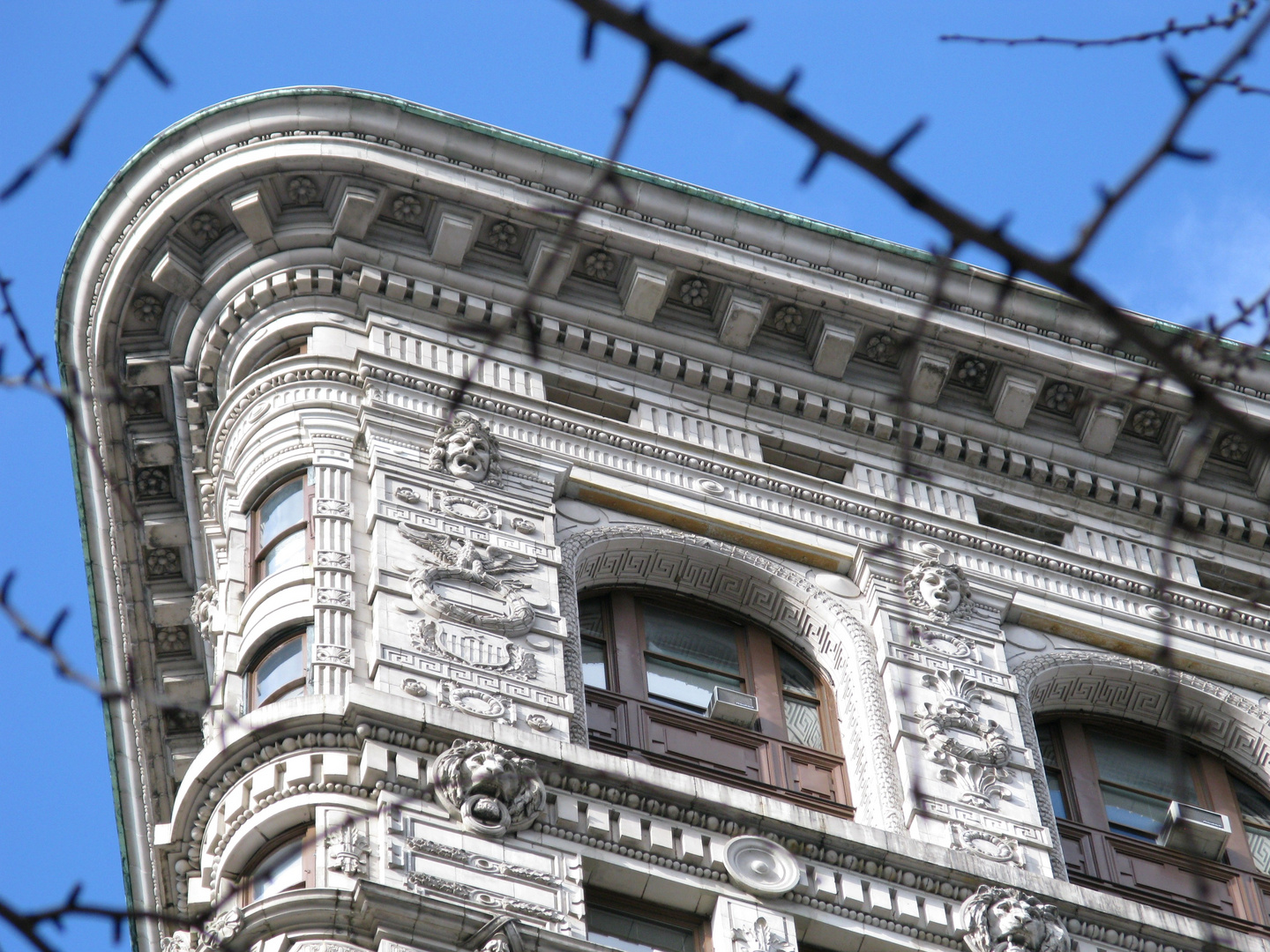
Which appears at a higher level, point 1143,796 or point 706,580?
point 706,580

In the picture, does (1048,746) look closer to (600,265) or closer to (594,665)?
(594,665)

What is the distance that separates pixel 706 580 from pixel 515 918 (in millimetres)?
6816

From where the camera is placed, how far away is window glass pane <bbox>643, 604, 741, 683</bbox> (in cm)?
2205

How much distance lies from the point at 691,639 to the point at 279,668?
14.1 feet

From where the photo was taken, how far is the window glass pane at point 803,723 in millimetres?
21453

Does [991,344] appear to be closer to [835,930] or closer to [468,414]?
[468,414]

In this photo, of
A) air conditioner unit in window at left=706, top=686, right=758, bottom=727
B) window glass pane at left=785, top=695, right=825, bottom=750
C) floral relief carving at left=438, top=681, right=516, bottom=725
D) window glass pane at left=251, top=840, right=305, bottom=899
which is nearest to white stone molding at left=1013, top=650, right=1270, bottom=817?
window glass pane at left=785, top=695, right=825, bottom=750

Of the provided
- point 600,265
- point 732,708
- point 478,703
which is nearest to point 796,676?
point 732,708

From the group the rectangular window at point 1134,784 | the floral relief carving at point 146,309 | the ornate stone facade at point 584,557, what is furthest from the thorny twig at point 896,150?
the floral relief carving at point 146,309

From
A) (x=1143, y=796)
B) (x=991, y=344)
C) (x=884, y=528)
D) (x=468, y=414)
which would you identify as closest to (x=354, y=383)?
(x=468, y=414)

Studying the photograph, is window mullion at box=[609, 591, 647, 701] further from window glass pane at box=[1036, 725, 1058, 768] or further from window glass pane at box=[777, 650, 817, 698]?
window glass pane at box=[1036, 725, 1058, 768]

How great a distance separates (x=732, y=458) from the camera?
23.8 meters

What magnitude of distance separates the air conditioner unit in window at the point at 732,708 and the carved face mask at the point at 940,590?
2.46 m

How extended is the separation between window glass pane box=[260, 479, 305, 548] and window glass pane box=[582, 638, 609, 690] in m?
2.94
